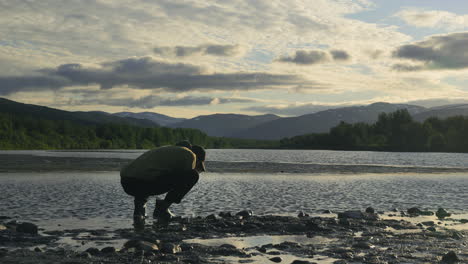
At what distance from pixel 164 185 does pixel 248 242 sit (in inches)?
164

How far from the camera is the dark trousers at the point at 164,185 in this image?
567 inches

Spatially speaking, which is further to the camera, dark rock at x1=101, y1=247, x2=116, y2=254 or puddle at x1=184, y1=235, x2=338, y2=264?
dark rock at x1=101, y1=247, x2=116, y2=254

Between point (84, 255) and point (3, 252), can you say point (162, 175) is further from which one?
point (3, 252)

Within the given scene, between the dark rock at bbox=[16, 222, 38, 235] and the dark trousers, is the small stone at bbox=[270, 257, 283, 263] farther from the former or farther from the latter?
the dark rock at bbox=[16, 222, 38, 235]

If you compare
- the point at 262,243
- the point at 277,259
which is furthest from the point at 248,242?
the point at 277,259

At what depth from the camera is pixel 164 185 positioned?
571 inches

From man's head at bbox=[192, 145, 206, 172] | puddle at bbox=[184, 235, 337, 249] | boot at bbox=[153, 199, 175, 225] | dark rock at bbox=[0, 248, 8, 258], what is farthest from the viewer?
man's head at bbox=[192, 145, 206, 172]

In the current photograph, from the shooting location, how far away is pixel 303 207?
18984 mm

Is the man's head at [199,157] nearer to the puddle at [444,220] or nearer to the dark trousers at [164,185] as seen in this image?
the dark trousers at [164,185]

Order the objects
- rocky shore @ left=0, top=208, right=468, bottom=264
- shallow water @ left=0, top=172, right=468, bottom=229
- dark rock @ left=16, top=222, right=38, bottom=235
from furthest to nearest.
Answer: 1. shallow water @ left=0, top=172, right=468, bottom=229
2. dark rock @ left=16, top=222, right=38, bottom=235
3. rocky shore @ left=0, top=208, right=468, bottom=264

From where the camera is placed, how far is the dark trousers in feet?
47.2

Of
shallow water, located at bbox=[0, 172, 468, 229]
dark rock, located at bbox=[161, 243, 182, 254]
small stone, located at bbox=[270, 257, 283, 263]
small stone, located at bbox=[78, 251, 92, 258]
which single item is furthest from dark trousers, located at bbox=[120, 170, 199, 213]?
small stone, located at bbox=[270, 257, 283, 263]

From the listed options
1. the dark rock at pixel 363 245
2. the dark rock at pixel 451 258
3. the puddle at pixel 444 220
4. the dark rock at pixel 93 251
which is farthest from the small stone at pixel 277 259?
the puddle at pixel 444 220

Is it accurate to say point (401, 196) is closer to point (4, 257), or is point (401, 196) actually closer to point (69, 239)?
point (69, 239)
